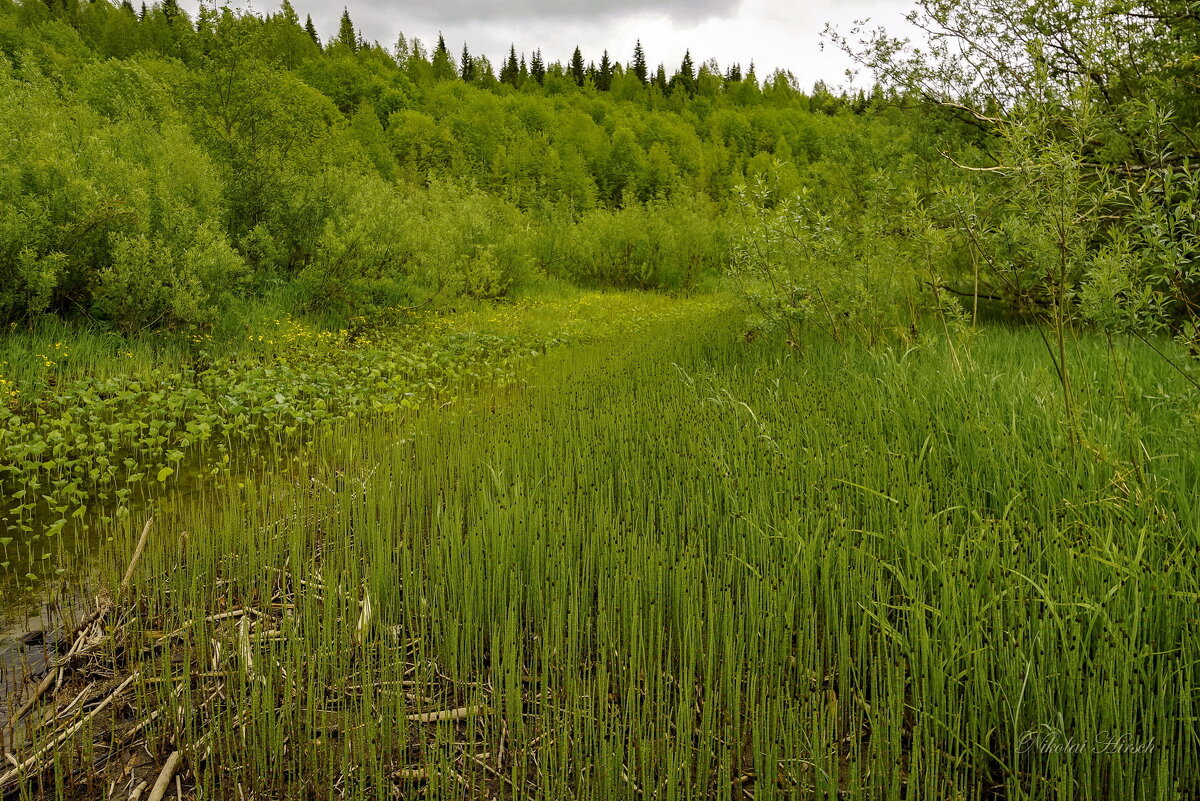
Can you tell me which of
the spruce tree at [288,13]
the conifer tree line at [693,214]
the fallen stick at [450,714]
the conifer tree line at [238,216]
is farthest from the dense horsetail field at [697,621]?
the spruce tree at [288,13]

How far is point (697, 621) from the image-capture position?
2.26 m

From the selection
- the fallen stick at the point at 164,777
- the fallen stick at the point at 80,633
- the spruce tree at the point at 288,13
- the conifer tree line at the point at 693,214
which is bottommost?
the fallen stick at the point at 164,777

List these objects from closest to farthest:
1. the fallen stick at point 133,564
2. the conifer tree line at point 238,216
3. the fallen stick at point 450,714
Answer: the fallen stick at point 450,714
the fallen stick at point 133,564
the conifer tree line at point 238,216

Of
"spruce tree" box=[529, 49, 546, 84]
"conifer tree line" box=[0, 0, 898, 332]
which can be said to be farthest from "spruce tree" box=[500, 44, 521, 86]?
"conifer tree line" box=[0, 0, 898, 332]

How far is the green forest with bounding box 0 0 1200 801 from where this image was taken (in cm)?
188

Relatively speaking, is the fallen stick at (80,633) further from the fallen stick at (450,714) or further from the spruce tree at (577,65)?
the spruce tree at (577,65)

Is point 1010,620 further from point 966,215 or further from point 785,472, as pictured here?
point 966,215

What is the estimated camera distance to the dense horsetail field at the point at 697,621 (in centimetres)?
177

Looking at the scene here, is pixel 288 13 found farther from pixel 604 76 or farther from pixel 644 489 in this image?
pixel 644 489

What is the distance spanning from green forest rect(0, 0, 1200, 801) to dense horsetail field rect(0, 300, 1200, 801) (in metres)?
0.02

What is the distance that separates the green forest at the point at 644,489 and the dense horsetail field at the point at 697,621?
24 mm

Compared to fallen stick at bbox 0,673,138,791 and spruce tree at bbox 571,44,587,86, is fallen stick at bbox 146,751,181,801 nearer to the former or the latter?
fallen stick at bbox 0,673,138,791

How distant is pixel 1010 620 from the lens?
6.89ft

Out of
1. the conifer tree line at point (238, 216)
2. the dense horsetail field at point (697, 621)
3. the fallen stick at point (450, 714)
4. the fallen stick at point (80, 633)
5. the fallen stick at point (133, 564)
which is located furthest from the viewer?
the conifer tree line at point (238, 216)
